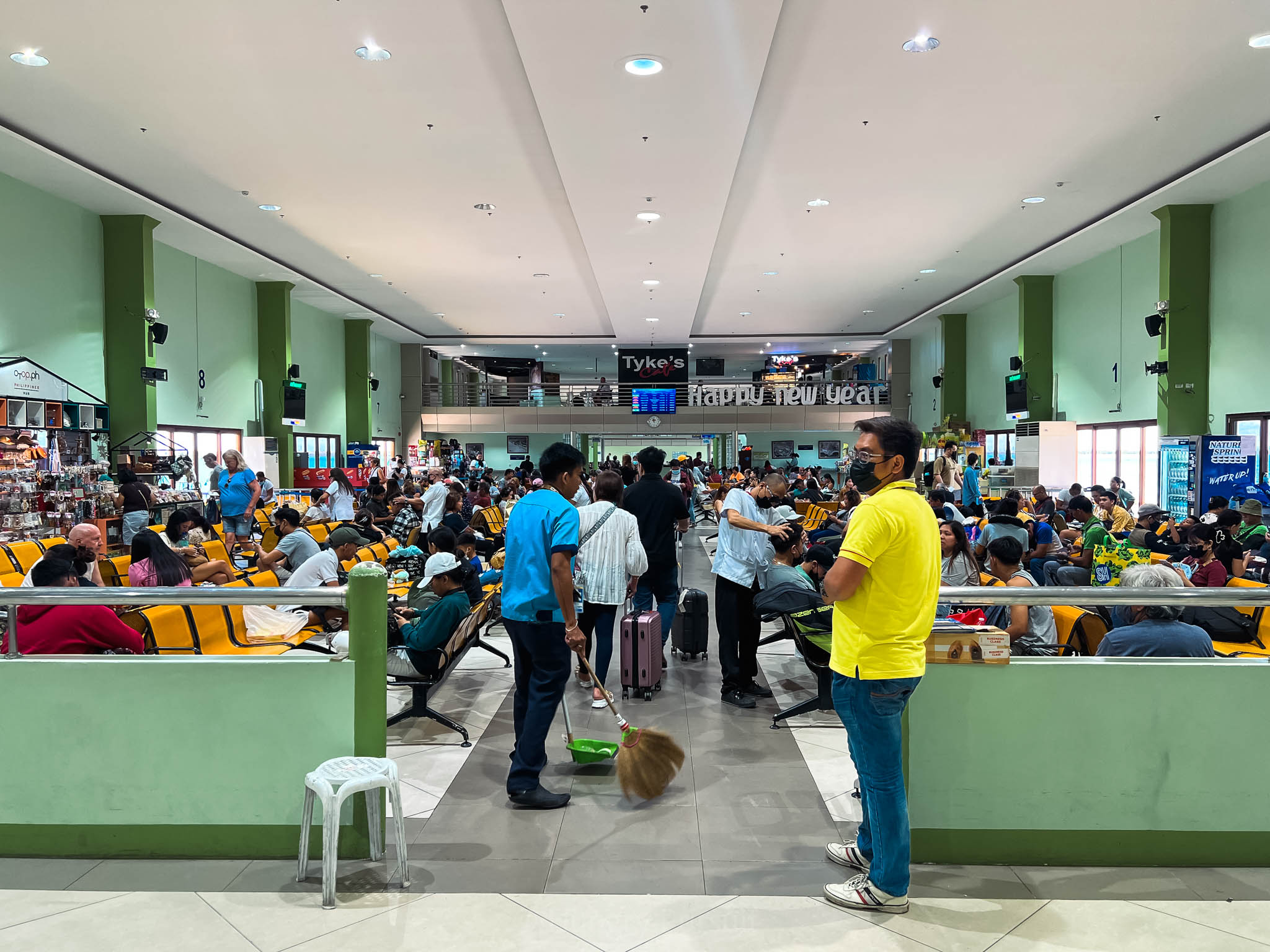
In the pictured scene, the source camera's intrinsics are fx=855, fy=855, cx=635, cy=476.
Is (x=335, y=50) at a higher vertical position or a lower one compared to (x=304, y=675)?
higher

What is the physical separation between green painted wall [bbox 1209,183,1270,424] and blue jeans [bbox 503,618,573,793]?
1152 centimetres

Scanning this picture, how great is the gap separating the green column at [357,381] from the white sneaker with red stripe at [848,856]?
68.6 feet

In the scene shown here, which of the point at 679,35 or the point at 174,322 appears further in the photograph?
the point at 174,322

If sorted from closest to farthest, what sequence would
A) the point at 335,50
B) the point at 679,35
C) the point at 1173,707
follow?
the point at 1173,707
the point at 679,35
the point at 335,50

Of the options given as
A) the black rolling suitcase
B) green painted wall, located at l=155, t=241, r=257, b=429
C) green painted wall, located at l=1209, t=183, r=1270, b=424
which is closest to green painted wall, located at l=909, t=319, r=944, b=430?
green painted wall, located at l=1209, t=183, r=1270, b=424

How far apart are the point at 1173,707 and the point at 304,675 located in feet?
10.6

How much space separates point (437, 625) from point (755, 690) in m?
2.12

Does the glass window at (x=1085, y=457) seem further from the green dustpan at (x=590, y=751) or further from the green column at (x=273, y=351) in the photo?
the green column at (x=273, y=351)

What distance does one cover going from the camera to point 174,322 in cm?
1464

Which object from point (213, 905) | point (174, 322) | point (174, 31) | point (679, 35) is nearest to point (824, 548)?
point (679, 35)

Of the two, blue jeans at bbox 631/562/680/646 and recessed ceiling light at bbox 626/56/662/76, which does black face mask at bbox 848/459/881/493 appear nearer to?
blue jeans at bbox 631/562/680/646

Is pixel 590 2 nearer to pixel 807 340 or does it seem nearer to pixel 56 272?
pixel 56 272

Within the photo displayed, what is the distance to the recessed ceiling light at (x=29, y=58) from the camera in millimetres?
7438

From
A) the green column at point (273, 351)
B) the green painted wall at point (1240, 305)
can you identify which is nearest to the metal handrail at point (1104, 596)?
the green painted wall at point (1240, 305)
